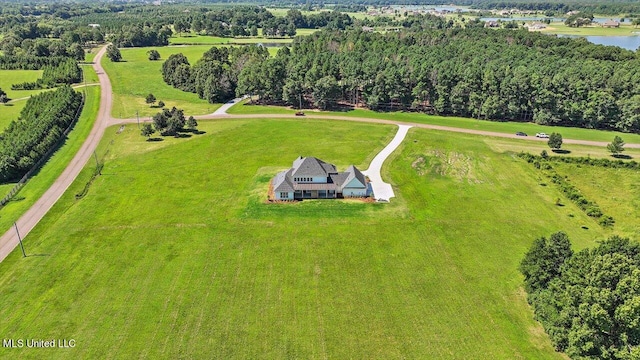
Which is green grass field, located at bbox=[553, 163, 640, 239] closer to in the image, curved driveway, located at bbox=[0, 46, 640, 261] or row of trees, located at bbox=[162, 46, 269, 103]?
curved driveway, located at bbox=[0, 46, 640, 261]

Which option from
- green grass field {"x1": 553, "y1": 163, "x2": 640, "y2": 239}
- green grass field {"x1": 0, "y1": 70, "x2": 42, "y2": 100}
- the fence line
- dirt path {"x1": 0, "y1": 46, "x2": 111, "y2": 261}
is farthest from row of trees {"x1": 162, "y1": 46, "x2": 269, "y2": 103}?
green grass field {"x1": 553, "y1": 163, "x2": 640, "y2": 239}

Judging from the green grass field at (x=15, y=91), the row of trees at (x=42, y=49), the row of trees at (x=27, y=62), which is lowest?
the green grass field at (x=15, y=91)

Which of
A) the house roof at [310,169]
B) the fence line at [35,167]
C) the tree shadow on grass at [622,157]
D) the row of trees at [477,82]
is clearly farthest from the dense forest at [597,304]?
the fence line at [35,167]

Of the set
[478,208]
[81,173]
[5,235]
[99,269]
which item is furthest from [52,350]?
[478,208]

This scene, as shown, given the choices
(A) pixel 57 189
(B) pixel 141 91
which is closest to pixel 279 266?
(A) pixel 57 189

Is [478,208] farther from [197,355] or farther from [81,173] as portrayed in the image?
[81,173]

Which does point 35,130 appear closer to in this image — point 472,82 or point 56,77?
point 56,77

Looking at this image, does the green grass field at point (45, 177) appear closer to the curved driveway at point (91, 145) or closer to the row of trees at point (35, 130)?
the curved driveway at point (91, 145)
